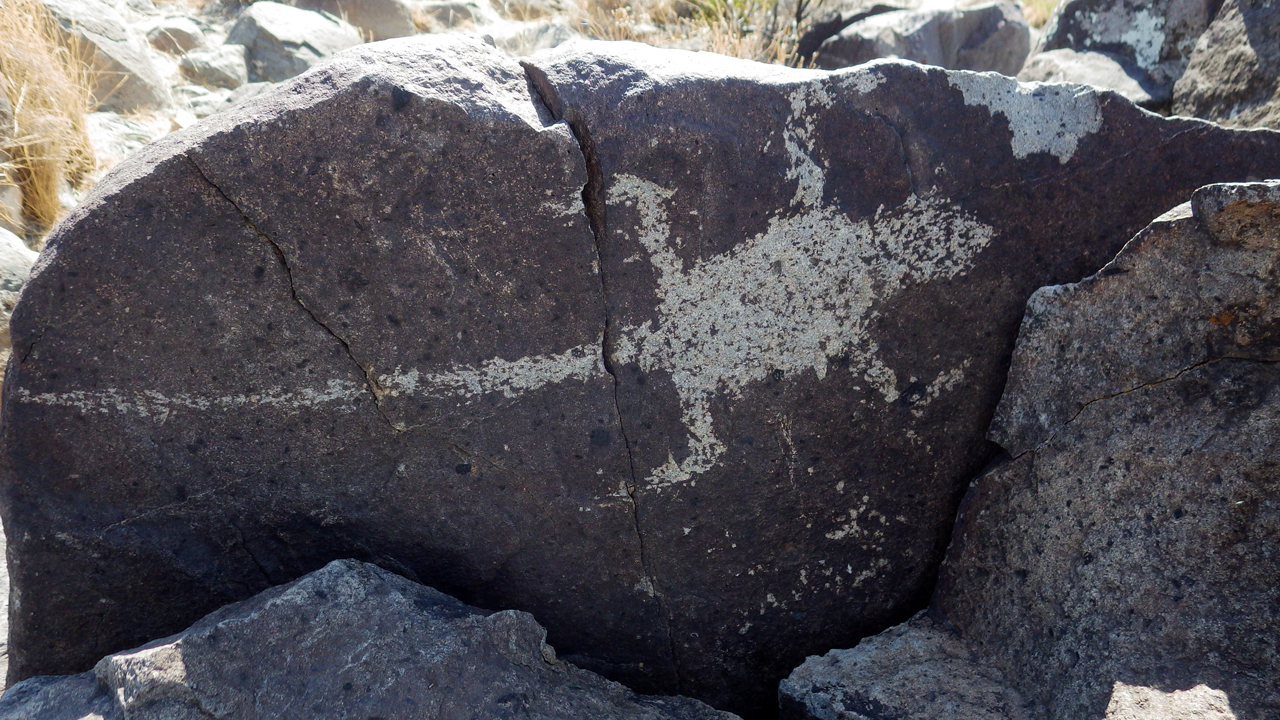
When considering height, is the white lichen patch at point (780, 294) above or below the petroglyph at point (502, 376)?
above

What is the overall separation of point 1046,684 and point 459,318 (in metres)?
1.10

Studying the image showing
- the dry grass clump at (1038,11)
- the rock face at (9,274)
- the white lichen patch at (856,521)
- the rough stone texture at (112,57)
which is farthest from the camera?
the dry grass clump at (1038,11)

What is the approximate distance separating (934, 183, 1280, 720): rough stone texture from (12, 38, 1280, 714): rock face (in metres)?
0.12

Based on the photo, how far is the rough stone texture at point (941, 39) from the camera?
436cm

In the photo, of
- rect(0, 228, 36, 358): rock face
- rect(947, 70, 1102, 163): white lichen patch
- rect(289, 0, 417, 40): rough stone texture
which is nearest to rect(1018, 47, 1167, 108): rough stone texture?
rect(947, 70, 1102, 163): white lichen patch

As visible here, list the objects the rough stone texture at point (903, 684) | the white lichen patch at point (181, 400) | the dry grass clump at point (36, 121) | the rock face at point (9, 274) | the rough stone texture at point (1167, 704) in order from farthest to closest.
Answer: the dry grass clump at point (36, 121) < the rock face at point (9, 274) < the rough stone texture at point (903, 684) < the white lichen patch at point (181, 400) < the rough stone texture at point (1167, 704)

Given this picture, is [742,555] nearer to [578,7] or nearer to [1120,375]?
[1120,375]

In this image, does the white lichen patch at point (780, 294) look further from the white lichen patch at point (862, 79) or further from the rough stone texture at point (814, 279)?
the white lichen patch at point (862, 79)

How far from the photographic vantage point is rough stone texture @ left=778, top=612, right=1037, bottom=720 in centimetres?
137

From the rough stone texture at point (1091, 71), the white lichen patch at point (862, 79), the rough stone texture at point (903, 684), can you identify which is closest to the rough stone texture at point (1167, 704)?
the rough stone texture at point (903, 684)

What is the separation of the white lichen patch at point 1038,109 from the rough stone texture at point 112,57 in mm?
3798

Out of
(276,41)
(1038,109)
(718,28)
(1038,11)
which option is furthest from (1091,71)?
(1038,11)

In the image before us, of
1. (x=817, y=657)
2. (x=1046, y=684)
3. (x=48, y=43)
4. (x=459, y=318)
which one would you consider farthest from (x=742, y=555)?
(x=48, y=43)

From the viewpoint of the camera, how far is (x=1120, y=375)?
4.48ft
